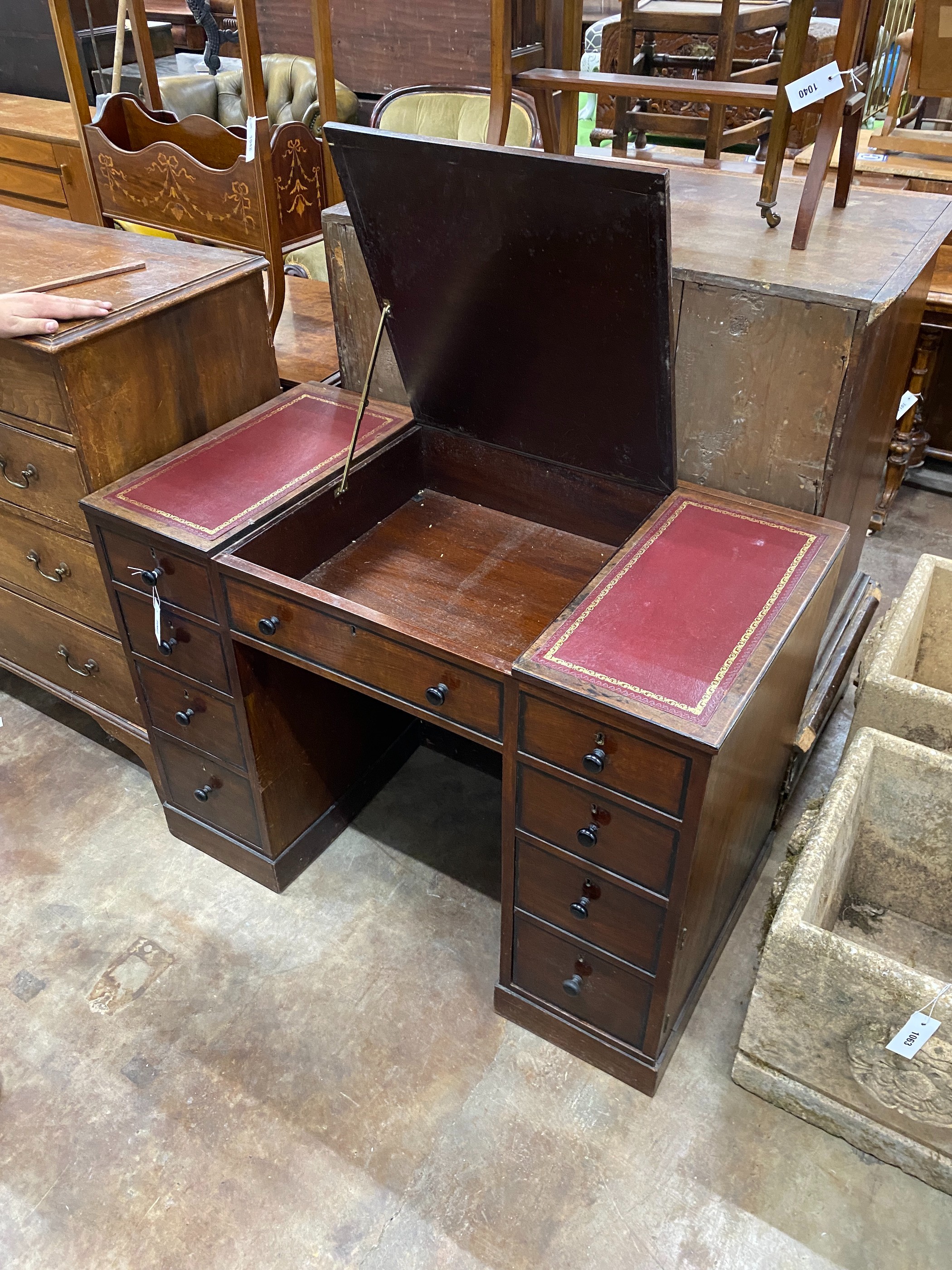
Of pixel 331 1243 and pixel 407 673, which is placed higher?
pixel 407 673

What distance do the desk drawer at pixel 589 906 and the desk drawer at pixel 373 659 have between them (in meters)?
0.28

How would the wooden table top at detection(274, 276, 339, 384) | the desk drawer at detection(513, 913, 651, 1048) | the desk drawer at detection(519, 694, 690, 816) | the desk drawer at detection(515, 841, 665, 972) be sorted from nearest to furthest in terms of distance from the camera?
the desk drawer at detection(519, 694, 690, 816) < the desk drawer at detection(515, 841, 665, 972) < the desk drawer at detection(513, 913, 651, 1048) < the wooden table top at detection(274, 276, 339, 384)

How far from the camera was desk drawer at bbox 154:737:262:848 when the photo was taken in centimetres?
206

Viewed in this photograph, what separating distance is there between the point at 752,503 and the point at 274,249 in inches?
55.2

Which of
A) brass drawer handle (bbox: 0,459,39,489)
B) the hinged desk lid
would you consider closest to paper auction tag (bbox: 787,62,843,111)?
the hinged desk lid

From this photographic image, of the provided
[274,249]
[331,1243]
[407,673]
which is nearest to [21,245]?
[274,249]

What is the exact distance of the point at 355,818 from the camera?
7.75ft

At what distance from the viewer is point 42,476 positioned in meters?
1.93

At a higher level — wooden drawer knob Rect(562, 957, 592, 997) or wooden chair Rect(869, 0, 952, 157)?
wooden chair Rect(869, 0, 952, 157)

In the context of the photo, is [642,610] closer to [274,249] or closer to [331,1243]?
[331,1243]

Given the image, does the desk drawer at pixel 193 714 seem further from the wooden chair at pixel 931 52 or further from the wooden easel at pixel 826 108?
the wooden chair at pixel 931 52

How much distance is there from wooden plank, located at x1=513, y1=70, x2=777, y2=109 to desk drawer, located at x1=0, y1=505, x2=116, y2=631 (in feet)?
4.75

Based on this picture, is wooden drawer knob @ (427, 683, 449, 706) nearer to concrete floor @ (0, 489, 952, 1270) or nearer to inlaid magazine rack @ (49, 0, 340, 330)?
concrete floor @ (0, 489, 952, 1270)

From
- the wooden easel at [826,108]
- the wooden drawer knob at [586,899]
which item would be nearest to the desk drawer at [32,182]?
the wooden easel at [826,108]
